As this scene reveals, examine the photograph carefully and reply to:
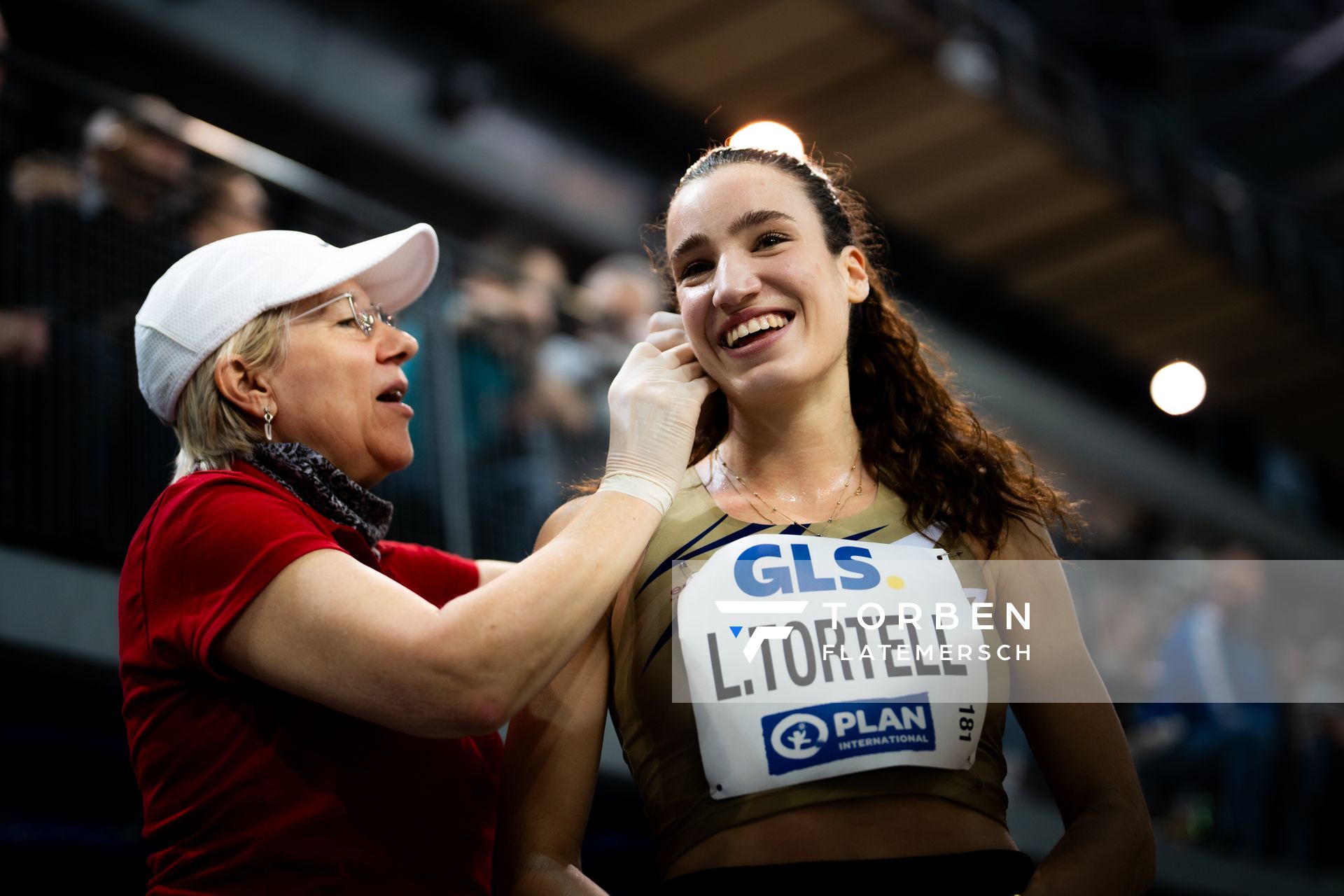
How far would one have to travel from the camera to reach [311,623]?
1433 mm

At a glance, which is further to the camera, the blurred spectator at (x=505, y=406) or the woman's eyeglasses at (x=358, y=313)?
the blurred spectator at (x=505, y=406)

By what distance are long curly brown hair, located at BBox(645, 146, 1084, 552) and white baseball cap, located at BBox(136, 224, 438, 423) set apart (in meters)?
0.57

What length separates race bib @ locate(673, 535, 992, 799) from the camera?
5.17ft

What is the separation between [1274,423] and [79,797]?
10130mm

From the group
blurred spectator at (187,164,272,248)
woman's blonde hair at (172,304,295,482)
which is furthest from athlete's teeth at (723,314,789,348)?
blurred spectator at (187,164,272,248)

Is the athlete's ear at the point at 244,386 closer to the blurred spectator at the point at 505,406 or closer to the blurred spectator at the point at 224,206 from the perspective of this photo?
the blurred spectator at the point at 224,206

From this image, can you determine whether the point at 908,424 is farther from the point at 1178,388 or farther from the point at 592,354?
the point at 1178,388

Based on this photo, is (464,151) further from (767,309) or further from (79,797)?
(767,309)

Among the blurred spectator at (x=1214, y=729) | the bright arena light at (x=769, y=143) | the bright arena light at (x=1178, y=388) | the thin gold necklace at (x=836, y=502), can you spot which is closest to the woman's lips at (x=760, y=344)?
the thin gold necklace at (x=836, y=502)

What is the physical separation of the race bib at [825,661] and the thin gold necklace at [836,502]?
0.08 meters

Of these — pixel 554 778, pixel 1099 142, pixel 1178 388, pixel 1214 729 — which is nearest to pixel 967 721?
pixel 554 778

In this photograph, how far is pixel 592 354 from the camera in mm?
4516

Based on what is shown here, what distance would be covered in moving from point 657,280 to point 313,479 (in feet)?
3.62

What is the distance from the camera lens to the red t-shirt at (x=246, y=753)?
1486 millimetres
